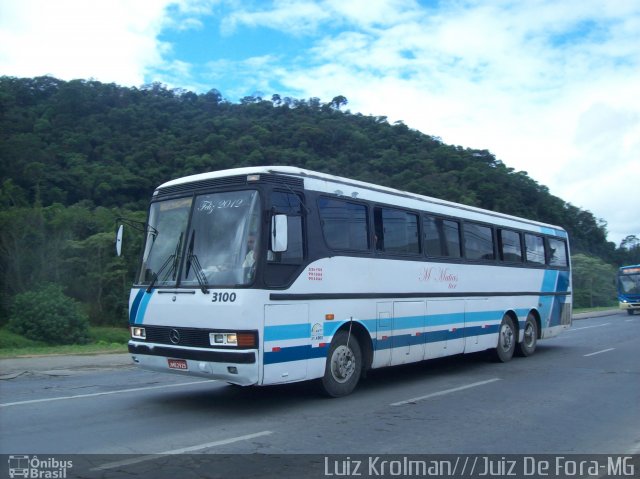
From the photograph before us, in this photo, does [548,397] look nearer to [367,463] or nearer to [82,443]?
[367,463]

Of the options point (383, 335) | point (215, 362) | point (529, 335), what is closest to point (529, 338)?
point (529, 335)

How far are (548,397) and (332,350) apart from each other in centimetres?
373

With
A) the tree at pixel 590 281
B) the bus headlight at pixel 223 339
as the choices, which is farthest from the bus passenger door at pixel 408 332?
the tree at pixel 590 281

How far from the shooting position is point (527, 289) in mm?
15617

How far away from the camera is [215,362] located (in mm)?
7918

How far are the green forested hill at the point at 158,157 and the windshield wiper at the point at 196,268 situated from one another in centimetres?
2978

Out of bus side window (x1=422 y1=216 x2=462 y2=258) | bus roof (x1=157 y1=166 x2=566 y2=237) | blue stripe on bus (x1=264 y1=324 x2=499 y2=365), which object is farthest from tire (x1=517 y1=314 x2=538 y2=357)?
bus roof (x1=157 y1=166 x2=566 y2=237)

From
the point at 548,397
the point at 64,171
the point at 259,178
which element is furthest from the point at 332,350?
the point at 64,171

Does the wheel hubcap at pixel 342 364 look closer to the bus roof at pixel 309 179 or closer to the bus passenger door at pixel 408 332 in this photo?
the bus passenger door at pixel 408 332

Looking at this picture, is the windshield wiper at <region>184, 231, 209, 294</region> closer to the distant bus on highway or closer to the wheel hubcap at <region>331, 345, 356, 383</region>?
the wheel hubcap at <region>331, 345, 356, 383</region>

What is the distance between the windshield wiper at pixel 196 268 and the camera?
8234 millimetres

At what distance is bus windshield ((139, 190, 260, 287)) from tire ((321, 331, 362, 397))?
2119 mm

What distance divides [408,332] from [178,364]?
444 cm

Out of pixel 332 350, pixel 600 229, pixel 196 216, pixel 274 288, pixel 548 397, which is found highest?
pixel 600 229
